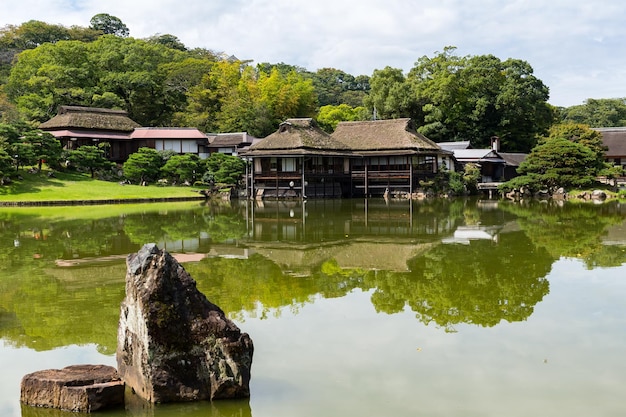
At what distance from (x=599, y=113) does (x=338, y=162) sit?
53.8 meters

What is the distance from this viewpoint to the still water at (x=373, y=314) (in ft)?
19.7

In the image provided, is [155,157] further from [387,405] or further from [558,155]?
[387,405]

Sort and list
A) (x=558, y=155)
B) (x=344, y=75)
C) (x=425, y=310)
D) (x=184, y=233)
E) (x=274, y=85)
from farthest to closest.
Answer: (x=344, y=75) → (x=274, y=85) → (x=558, y=155) → (x=184, y=233) → (x=425, y=310)

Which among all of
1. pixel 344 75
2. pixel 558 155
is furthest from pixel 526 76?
pixel 344 75

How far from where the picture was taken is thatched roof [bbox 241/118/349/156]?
38812mm

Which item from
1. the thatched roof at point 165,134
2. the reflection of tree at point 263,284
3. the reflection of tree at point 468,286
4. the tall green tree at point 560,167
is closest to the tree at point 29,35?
the thatched roof at point 165,134

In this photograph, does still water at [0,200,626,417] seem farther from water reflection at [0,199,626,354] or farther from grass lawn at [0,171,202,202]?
grass lawn at [0,171,202,202]

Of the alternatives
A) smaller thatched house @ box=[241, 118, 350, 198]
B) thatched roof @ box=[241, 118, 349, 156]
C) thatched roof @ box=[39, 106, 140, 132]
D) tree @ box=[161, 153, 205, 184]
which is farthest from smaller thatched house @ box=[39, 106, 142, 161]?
thatched roof @ box=[241, 118, 349, 156]

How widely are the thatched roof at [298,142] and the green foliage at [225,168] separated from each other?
2.60 m

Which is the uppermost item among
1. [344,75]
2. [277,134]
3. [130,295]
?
[344,75]

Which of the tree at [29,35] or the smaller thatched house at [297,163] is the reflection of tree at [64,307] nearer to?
the smaller thatched house at [297,163]

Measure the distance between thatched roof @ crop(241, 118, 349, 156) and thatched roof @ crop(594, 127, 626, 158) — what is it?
83.4 ft

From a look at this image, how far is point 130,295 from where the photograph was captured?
245 inches

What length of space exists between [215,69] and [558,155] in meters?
38.6
